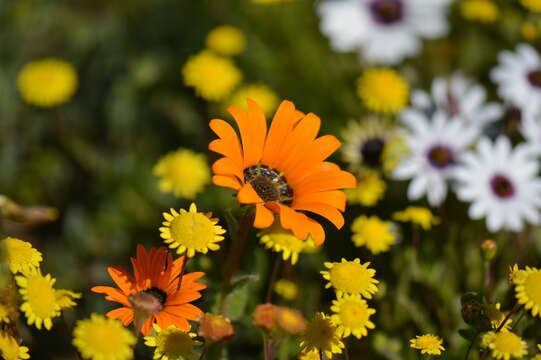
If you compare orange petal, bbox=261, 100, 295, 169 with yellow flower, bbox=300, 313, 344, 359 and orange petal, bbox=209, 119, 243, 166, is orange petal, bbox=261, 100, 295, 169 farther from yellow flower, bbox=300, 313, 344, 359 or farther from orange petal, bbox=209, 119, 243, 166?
yellow flower, bbox=300, 313, 344, 359

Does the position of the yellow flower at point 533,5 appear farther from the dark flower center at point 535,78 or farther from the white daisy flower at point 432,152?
the white daisy flower at point 432,152

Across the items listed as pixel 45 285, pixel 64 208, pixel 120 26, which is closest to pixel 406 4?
pixel 120 26

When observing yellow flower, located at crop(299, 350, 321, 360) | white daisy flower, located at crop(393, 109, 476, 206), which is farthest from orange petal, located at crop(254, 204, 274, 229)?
white daisy flower, located at crop(393, 109, 476, 206)

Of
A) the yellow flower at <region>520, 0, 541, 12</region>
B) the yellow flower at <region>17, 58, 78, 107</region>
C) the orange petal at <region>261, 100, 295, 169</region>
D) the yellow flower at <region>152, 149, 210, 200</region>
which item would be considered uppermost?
the yellow flower at <region>520, 0, 541, 12</region>

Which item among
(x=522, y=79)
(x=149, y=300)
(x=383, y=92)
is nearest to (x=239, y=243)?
(x=149, y=300)

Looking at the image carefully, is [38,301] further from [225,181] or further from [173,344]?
[225,181]

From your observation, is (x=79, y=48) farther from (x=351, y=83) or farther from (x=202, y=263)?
(x=202, y=263)
